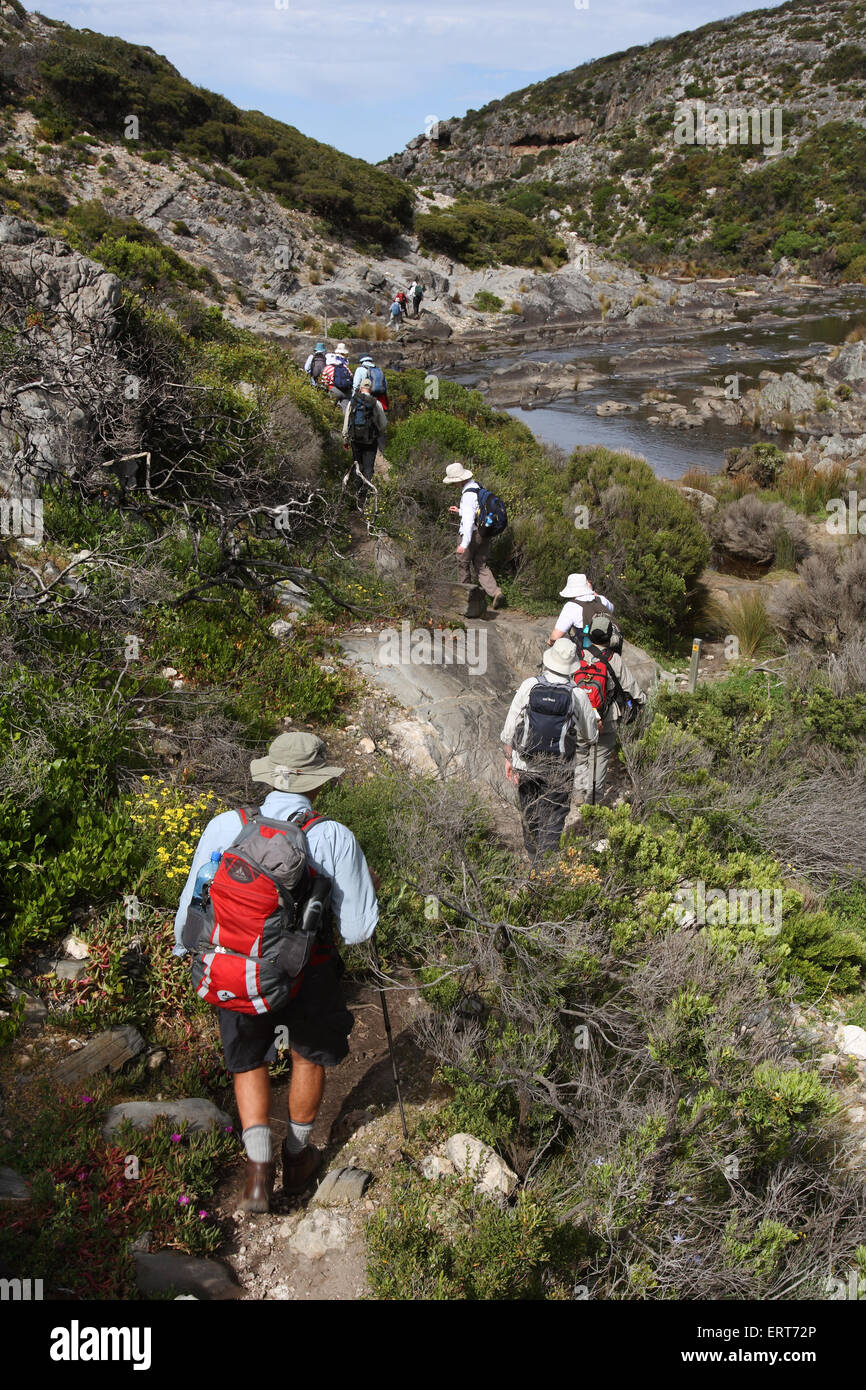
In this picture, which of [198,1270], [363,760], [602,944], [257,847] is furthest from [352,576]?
[198,1270]

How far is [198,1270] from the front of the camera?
8.98ft

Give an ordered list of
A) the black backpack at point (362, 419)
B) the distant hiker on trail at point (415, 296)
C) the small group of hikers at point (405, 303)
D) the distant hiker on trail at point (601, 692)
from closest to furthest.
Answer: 1. the distant hiker on trail at point (601, 692)
2. the black backpack at point (362, 419)
3. the small group of hikers at point (405, 303)
4. the distant hiker on trail at point (415, 296)

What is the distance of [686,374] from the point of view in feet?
86.0

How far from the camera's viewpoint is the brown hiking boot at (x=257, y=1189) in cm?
304

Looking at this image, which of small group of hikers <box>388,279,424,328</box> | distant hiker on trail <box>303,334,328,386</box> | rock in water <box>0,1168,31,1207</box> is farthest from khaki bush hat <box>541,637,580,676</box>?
small group of hikers <box>388,279,424,328</box>

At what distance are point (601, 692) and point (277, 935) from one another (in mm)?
3030

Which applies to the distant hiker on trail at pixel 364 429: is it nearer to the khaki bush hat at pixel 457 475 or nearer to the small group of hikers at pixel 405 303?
the khaki bush hat at pixel 457 475

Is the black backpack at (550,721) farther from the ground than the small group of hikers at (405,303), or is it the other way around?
the small group of hikers at (405,303)

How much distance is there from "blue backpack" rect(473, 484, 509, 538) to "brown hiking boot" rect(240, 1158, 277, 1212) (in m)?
6.12

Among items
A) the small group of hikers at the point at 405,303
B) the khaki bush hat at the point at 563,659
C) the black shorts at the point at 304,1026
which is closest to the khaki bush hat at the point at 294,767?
the black shorts at the point at 304,1026

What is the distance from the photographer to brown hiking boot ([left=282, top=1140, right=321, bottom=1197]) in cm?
318

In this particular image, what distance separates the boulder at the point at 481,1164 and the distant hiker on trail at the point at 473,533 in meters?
5.86

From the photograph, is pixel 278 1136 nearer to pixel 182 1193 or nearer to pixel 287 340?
pixel 182 1193

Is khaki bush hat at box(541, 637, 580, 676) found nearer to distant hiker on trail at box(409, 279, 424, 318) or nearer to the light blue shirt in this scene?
the light blue shirt
